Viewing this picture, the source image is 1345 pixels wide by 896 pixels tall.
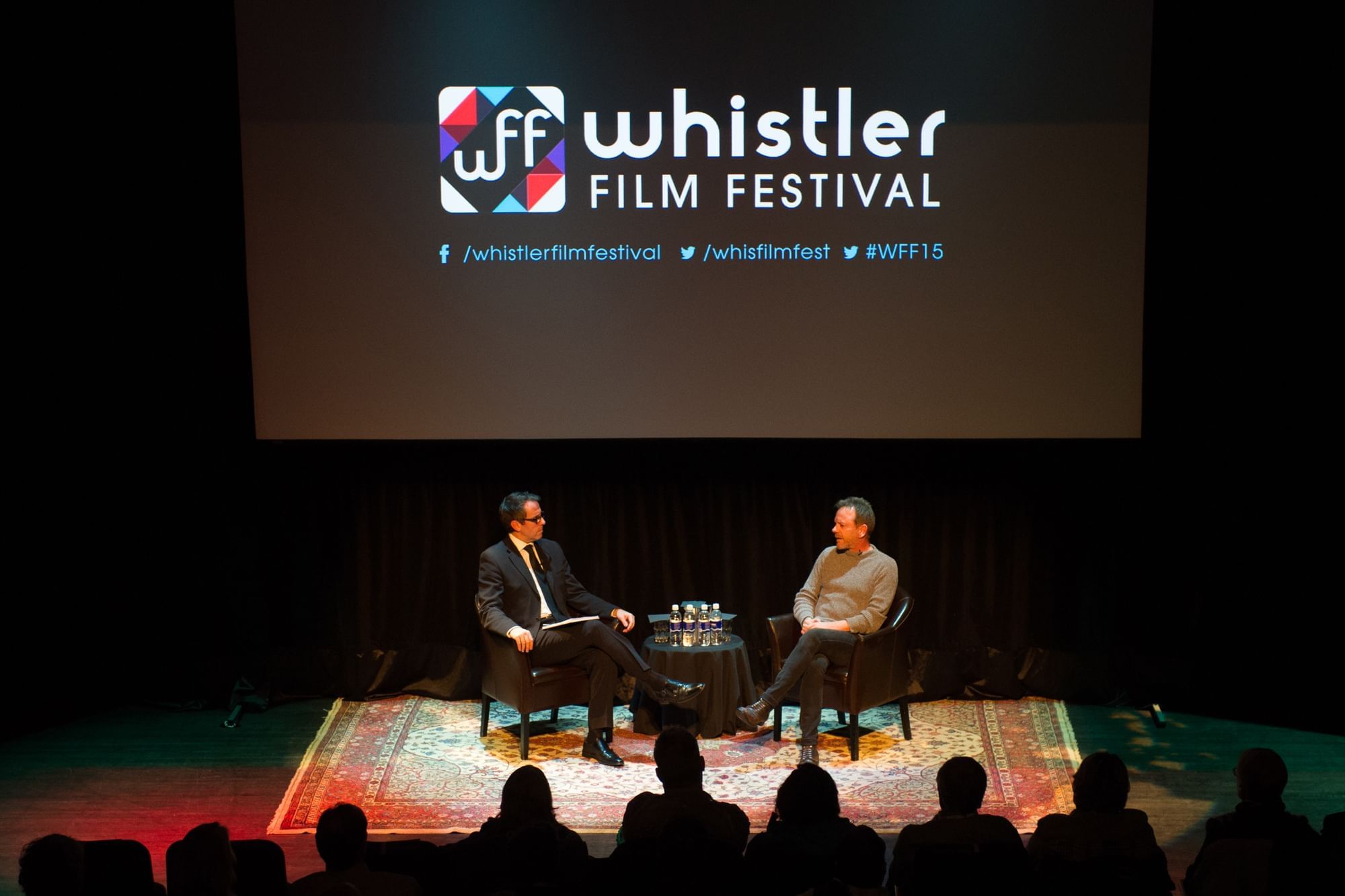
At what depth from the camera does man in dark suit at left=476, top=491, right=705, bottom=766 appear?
19.0ft

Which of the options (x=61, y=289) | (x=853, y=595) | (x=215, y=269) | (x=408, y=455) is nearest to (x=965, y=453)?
(x=853, y=595)

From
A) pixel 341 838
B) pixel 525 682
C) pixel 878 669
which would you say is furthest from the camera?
pixel 878 669

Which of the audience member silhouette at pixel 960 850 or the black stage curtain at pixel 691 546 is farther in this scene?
the black stage curtain at pixel 691 546

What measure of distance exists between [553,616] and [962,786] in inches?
120

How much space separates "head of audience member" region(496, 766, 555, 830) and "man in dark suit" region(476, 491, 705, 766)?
2368mm

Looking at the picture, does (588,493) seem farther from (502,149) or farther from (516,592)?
(502,149)

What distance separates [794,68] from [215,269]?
9.63 ft

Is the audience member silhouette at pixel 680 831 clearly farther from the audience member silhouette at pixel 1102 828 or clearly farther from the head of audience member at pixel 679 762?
the audience member silhouette at pixel 1102 828

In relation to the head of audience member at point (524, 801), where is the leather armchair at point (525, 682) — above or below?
below

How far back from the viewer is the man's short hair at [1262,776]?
3252 mm

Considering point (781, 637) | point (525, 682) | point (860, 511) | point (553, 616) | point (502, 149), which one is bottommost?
point (525, 682)

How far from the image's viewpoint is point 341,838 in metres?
3.03

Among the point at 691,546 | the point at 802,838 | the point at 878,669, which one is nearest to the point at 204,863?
the point at 802,838

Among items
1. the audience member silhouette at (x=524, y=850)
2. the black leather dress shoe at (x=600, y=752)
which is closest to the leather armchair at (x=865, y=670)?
the black leather dress shoe at (x=600, y=752)
